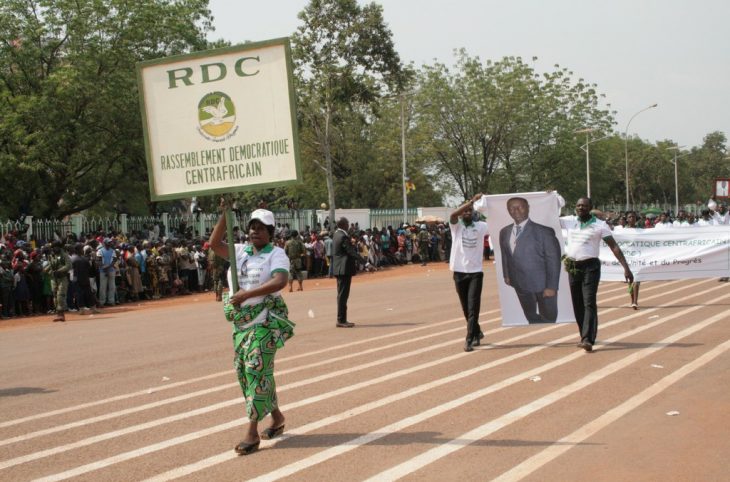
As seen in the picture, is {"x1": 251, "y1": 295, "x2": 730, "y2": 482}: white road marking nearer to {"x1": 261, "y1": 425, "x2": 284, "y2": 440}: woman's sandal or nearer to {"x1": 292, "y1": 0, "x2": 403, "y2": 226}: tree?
{"x1": 261, "y1": 425, "x2": 284, "y2": 440}: woman's sandal

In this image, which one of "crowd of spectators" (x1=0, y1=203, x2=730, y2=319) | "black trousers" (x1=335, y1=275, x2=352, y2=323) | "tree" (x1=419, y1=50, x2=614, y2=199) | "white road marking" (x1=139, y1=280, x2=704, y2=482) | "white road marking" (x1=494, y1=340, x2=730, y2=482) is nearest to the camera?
"white road marking" (x1=494, y1=340, x2=730, y2=482)

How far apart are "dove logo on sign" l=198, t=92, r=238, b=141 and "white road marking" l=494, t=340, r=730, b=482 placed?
3.13 meters

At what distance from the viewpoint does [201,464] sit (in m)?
6.22

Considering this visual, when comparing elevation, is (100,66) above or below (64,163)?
above

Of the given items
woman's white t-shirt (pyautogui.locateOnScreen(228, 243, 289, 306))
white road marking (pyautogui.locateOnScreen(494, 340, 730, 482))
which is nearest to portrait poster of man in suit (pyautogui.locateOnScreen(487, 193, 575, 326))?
white road marking (pyautogui.locateOnScreen(494, 340, 730, 482))

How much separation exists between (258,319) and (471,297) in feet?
16.8

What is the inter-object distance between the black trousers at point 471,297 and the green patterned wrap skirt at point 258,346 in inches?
189

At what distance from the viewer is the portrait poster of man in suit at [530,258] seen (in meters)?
12.0

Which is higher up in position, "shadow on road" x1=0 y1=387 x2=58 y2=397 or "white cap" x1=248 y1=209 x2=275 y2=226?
"white cap" x1=248 y1=209 x2=275 y2=226

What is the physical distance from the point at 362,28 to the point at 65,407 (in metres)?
30.7

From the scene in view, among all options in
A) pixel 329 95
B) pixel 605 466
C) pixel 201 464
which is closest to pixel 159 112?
pixel 201 464

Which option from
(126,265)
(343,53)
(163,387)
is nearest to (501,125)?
(343,53)

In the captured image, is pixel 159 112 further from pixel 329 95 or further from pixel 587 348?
pixel 329 95

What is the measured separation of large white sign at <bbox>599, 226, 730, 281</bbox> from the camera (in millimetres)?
18594
